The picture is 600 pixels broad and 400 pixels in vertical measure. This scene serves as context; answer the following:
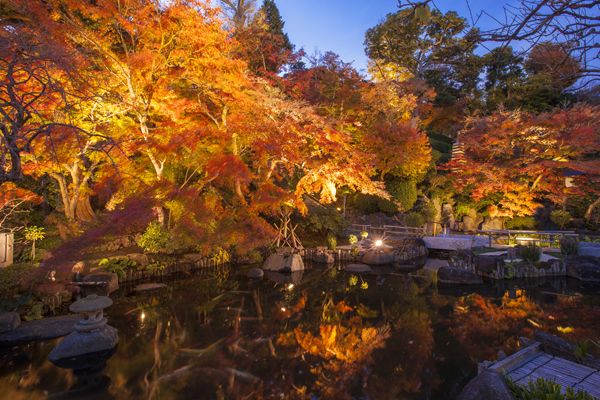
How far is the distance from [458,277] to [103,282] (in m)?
11.7

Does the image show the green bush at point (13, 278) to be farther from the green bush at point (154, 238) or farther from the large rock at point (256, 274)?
the large rock at point (256, 274)

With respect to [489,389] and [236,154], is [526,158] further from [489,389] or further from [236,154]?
[489,389]

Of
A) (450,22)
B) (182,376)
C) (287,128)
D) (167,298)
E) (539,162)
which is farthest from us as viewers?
(450,22)

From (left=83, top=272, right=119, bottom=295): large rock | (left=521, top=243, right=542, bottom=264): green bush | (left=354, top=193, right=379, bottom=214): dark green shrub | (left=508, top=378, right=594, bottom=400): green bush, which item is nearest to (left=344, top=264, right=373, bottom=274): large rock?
(left=521, top=243, right=542, bottom=264): green bush

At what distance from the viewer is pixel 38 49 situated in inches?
172

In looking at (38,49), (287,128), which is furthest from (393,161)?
(38,49)

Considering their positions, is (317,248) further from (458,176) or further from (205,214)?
(458,176)

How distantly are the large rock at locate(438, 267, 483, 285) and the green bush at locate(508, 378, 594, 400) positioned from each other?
860cm

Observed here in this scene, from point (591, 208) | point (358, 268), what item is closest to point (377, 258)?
point (358, 268)

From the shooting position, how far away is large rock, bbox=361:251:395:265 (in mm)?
16062

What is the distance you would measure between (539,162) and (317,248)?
1261cm

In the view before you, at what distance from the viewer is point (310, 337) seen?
830 cm

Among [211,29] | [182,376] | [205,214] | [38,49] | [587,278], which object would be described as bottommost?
[182,376]

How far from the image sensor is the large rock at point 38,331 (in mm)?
7668
